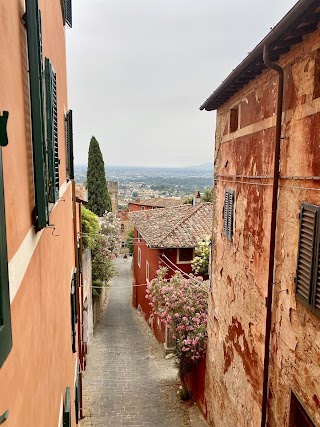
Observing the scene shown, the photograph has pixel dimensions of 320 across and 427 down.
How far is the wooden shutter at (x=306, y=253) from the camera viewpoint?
487 centimetres

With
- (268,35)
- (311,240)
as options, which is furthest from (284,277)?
(268,35)

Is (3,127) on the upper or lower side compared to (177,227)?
upper

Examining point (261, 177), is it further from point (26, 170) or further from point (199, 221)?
point (199, 221)

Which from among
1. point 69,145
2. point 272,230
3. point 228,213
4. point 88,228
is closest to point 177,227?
point 88,228

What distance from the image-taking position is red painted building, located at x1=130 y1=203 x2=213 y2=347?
699 inches

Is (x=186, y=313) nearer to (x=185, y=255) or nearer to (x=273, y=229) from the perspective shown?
(x=185, y=255)

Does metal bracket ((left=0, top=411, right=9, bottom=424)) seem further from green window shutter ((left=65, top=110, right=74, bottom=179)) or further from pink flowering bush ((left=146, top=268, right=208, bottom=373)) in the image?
pink flowering bush ((left=146, top=268, right=208, bottom=373))

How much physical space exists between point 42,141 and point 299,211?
374 centimetres

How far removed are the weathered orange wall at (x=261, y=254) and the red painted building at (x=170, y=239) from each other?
23.7 ft

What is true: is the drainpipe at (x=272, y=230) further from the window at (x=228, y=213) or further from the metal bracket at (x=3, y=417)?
the metal bracket at (x=3, y=417)

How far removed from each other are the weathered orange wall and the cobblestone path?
9.40ft

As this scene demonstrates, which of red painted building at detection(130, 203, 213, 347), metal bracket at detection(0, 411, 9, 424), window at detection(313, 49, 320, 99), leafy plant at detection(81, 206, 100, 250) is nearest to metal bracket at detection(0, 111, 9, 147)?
metal bracket at detection(0, 411, 9, 424)

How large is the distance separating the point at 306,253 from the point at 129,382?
11.6 meters

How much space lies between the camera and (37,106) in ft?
9.85
